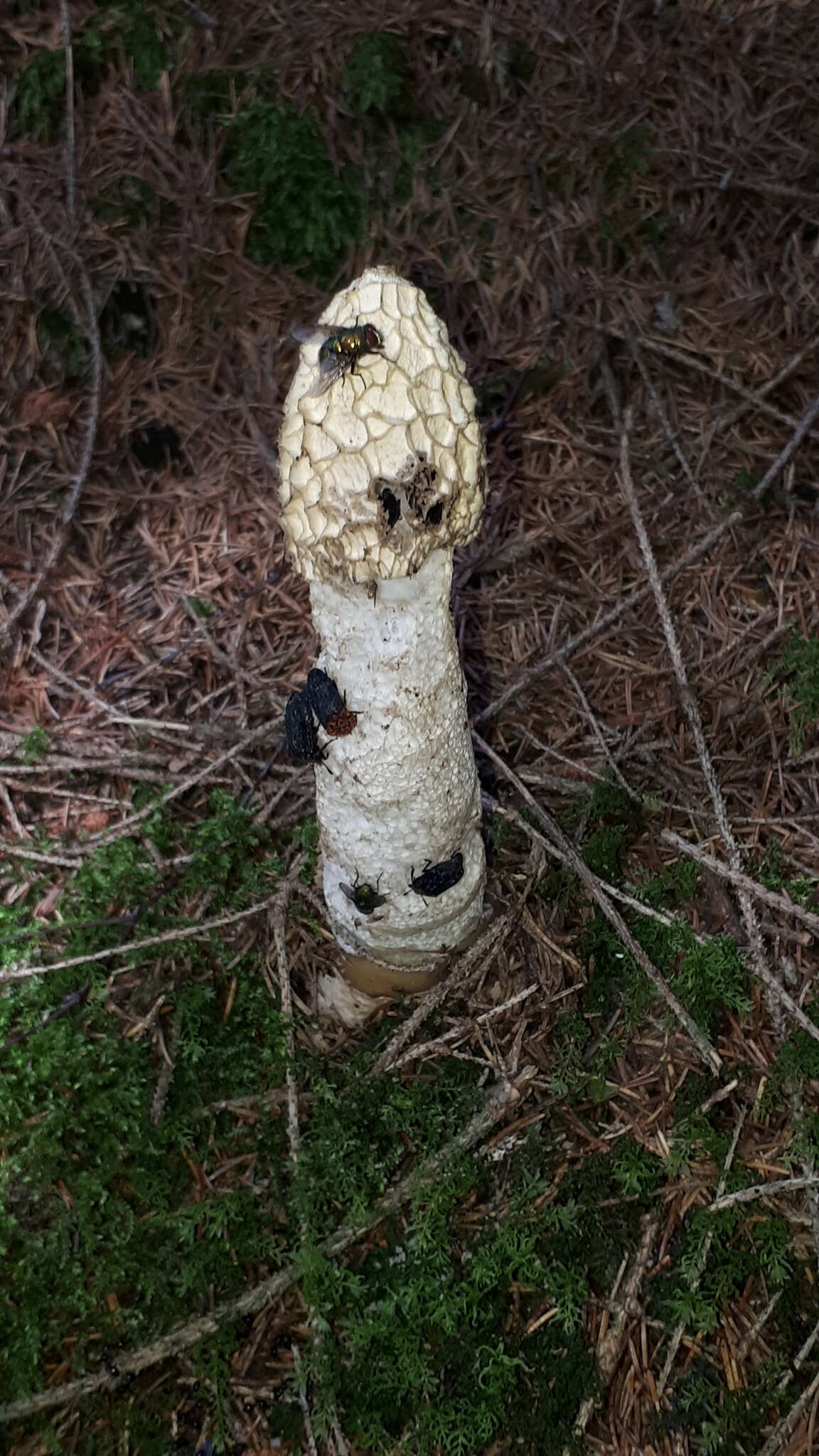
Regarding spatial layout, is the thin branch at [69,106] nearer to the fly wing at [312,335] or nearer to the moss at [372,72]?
the moss at [372,72]

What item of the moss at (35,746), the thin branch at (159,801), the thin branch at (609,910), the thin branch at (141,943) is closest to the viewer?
the thin branch at (609,910)

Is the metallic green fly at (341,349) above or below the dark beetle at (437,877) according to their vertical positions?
above

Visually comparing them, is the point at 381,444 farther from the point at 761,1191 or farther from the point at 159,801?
the point at 761,1191

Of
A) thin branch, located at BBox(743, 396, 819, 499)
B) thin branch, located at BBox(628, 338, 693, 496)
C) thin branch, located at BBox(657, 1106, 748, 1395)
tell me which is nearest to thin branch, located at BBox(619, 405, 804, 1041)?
thin branch, located at BBox(743, 396, 819, 499)

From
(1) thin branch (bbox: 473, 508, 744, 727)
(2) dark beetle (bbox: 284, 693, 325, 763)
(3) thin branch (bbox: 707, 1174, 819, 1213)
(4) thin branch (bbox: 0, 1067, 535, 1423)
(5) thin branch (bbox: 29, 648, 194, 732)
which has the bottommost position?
(4) thin branch (bbox: 0, 1067, 535, 1423)

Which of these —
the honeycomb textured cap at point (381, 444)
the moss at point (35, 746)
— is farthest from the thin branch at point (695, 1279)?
the moss at point (35, 746)

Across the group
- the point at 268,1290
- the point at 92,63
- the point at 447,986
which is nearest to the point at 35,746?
the point at 447,986

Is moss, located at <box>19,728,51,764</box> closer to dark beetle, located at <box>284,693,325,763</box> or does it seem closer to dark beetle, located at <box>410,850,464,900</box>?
dark beetle, located at <box>284,693,325,763</box>
